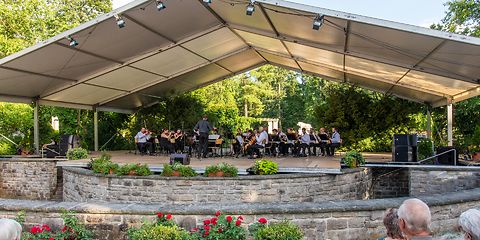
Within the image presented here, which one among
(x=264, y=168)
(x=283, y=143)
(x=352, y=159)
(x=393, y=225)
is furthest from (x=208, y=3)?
(x=393, y=225)

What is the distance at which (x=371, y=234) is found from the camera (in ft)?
14.1

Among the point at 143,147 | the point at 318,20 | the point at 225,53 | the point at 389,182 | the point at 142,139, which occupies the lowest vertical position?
the point at 389,182

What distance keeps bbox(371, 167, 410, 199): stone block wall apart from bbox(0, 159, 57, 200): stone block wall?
8.58 metres

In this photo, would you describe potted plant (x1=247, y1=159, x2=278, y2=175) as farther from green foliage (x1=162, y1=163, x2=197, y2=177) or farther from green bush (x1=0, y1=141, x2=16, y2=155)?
green bush (x1=0, y1=141, x2=16, y2=155)

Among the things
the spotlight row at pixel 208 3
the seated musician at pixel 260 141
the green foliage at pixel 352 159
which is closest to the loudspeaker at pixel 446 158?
the green foliage at pixel 352 159

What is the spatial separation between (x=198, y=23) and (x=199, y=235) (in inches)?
312

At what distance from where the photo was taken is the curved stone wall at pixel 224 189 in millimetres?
7879

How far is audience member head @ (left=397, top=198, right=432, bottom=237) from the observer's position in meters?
2.20

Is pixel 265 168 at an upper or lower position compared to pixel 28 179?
upper

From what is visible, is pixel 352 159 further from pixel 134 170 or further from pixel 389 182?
pixel 134 170

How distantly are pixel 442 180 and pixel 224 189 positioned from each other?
4745mm

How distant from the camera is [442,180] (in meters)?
8.86

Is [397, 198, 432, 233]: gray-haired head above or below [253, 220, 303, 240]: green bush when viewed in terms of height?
above

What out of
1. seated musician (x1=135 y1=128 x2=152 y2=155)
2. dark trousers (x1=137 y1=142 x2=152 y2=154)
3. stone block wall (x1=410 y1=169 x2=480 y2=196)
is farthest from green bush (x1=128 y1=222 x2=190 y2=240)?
dark trousers (x1=137 y1=142 x2=152 y2=154)
